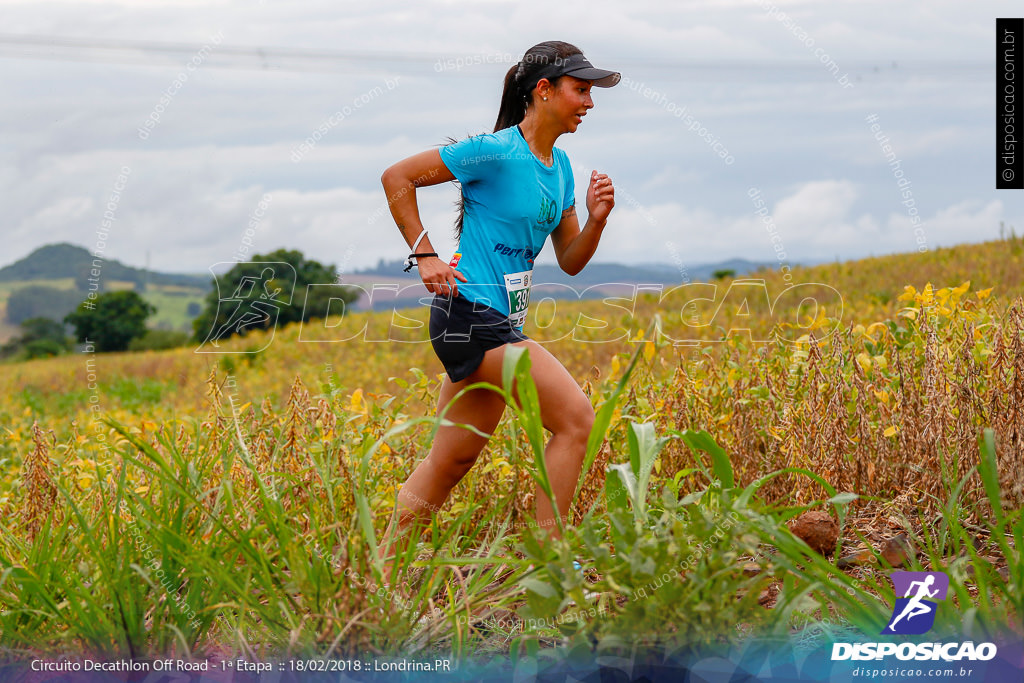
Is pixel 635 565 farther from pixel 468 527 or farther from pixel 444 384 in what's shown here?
pixel 468 527

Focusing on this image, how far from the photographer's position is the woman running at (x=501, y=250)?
3.08 metres

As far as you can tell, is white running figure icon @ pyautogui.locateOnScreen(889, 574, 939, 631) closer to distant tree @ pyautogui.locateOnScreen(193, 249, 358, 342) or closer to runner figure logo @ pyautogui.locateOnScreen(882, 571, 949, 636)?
runner figure logo @ pyautogui.locateOnScreen(882, 571, 949, 636)

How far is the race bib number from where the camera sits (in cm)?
317

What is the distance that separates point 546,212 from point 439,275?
455 mm

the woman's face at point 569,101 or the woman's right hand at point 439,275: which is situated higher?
the woman's face at point 569,101

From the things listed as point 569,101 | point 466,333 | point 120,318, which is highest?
point 569,101

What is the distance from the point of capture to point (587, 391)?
4477 mm

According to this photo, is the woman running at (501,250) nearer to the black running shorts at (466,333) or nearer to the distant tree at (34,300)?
the black running shorts at (466,333)

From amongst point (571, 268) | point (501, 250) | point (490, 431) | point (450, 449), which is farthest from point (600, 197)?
point (450, 449)

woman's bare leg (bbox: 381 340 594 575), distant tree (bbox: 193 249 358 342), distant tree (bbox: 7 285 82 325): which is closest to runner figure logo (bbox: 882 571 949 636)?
woman's bare leg (bbox: 381 340 594 575)

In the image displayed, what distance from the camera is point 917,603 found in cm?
242

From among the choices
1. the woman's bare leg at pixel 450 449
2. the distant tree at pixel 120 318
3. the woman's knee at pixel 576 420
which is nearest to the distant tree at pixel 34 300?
the distant tree at pixel 120 318

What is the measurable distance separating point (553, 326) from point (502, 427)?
8.44 metres

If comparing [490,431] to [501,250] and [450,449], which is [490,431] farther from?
[501,250]
